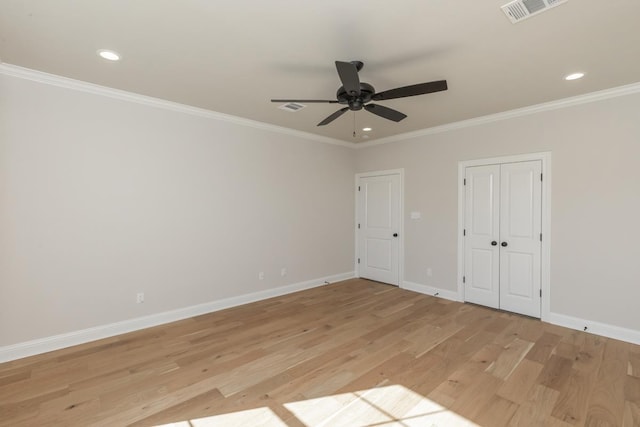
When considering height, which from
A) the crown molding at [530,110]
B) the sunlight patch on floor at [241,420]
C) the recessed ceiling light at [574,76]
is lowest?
the sunlight patch on floor at [241,420]

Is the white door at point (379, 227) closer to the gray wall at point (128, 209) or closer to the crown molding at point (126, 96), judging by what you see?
the gray wall at point (128, 209)

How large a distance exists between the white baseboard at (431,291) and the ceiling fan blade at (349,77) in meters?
3.64

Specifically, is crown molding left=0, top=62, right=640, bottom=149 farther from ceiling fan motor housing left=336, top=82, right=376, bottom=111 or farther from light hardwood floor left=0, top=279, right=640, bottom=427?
light hardwood floor left=0, top=279, right=640, bottom=427

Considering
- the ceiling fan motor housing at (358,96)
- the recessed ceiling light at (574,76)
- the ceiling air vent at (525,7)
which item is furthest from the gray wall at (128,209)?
the recessed ceiling light at (574,76)

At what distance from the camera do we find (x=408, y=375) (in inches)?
102

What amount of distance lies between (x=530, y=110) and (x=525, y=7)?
2.36 m

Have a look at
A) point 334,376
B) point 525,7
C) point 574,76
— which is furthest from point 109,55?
point 574,76

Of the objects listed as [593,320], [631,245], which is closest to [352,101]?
[631,245]

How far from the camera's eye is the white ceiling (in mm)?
2020

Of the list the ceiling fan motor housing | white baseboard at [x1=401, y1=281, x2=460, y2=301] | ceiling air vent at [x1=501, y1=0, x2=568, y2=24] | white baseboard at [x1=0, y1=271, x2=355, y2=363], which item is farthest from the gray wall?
ceiling air vent at [x1=501, y1=0, x2=568, y2=24]

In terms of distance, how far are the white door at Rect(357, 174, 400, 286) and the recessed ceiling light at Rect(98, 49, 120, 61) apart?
4344mm

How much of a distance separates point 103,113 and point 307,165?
3.00 metres

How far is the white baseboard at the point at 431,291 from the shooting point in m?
4.68

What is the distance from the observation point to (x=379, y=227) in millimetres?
→ 5766
